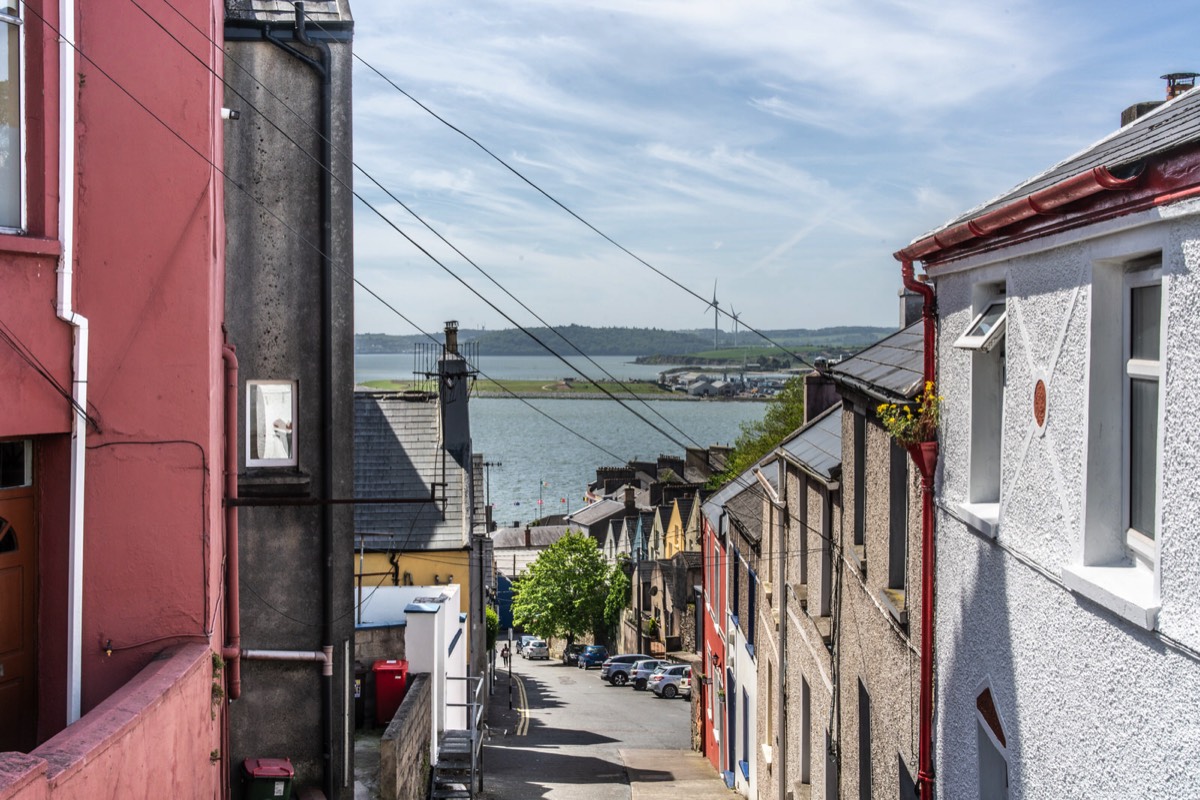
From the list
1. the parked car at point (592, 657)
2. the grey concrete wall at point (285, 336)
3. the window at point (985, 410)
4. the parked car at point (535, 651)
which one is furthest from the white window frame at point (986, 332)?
the parked car at point (535, 651)

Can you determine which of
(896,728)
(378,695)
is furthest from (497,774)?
(896,728)

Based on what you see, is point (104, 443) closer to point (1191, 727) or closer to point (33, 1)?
point (33, 1)

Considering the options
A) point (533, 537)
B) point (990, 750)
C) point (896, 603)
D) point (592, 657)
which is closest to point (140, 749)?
point (990, 750)

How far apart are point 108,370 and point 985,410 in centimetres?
569

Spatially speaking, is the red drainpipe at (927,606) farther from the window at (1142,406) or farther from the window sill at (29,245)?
the window sill at (29,245)

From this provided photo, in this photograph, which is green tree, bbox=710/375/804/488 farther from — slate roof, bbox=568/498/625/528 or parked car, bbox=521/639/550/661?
slate roof, bbox=568/498/625/528

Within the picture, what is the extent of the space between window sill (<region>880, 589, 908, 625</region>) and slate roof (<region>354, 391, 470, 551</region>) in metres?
18.1

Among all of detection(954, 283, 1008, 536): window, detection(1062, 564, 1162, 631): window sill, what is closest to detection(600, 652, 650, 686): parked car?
detection(954, 283, 1008, 536): window

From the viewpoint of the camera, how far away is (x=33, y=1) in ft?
24.0

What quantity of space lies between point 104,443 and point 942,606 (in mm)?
5792

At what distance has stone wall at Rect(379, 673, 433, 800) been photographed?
13.3 meters

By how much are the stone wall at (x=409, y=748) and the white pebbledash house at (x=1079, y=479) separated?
23.3 ft

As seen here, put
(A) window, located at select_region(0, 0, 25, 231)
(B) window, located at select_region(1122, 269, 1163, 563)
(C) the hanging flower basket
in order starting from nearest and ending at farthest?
(B) window, located at select_region(1122, 269, 1163, 563), (A) window, located at select_region(0, 0, 25, 231), (C) the hanging flower basket

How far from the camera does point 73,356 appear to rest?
757cm
